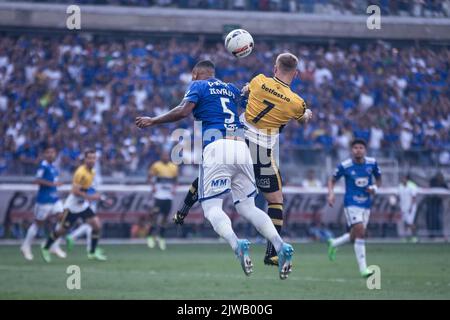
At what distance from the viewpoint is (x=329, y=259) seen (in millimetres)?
23203

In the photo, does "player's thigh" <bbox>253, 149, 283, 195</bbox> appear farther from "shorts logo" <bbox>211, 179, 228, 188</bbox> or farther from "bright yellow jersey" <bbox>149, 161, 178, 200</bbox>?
"bright yellow jersey" <bbox>149, 161, 178, 200</bbox>

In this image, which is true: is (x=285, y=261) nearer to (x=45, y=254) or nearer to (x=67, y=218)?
(x=45, y=254)

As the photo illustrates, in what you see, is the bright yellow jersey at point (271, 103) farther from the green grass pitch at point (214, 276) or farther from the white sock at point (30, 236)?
the white sock at point (30, 236)

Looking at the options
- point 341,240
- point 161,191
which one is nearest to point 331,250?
point 341,240

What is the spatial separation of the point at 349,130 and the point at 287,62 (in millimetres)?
20745

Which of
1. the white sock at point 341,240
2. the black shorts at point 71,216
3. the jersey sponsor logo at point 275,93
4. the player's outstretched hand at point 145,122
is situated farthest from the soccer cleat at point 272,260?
the black shorts at point 71,216

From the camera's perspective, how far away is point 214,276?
1912cm

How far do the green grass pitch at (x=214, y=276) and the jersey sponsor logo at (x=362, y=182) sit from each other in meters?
1.84

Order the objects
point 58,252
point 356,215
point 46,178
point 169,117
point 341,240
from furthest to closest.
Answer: point 58,252, point 46,178, point 341,240, point 356,215, point 169,117

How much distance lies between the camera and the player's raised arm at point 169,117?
38.3ft

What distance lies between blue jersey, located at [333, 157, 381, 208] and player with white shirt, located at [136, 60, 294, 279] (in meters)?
8.24

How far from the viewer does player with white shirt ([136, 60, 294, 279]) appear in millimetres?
12195

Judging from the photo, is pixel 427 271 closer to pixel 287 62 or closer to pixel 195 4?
pixel 287 62

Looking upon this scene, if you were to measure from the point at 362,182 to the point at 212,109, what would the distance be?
29.2ft
